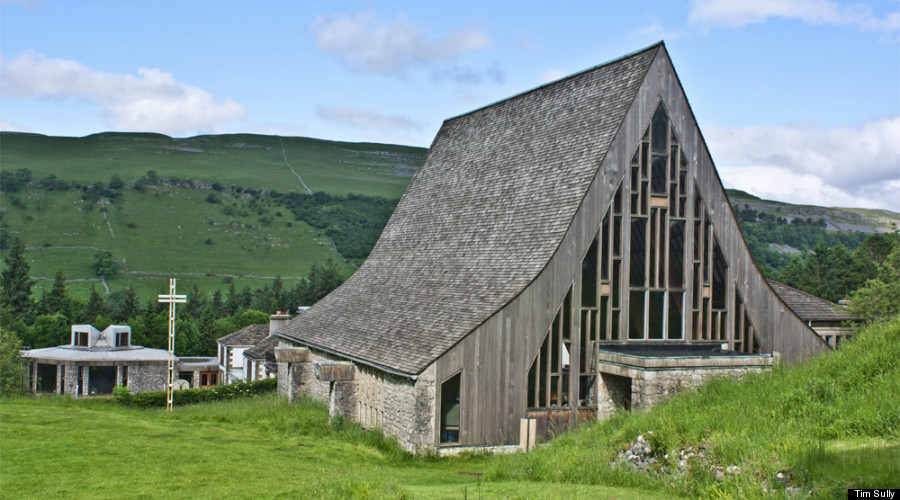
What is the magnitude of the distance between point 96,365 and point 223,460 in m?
54.3

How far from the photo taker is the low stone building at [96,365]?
6419cm

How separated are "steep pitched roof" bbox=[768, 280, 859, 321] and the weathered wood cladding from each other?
30.5 ft

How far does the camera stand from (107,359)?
64.4 metres

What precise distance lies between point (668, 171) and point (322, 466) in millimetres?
13221

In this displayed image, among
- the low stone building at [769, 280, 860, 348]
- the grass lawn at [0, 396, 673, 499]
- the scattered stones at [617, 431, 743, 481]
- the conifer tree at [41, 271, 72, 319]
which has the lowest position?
the conifer tree at [41, 271, 72, 319]

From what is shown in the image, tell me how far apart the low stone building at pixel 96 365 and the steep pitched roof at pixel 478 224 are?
1583 inches

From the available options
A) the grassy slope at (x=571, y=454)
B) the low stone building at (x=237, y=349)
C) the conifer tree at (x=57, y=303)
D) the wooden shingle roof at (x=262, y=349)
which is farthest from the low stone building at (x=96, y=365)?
the grassy slope at (x=571, y=454)

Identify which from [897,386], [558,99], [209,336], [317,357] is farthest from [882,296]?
[209,336]

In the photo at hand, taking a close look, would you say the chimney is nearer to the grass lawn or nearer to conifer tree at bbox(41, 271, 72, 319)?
the grass lawn

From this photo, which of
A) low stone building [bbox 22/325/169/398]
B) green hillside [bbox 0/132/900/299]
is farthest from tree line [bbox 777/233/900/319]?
low stone building [bbox 22/325/169/398]

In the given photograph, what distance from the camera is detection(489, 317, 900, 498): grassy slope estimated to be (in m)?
10.2

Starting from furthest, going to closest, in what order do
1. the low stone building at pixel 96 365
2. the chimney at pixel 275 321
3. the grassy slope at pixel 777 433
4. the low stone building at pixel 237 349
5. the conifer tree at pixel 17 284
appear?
the conifer tree at pixel 17 284 < the low stone building at pixel 96 365 < the low stone building at pixel 237 349 < the chimney at pixel 275 321 < the grassy slope at pixel 777 433

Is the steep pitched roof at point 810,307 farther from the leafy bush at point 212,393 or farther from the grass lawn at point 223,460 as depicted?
the leafy bush at point 212,393

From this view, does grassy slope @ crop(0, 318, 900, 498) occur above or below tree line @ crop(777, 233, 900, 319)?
below
